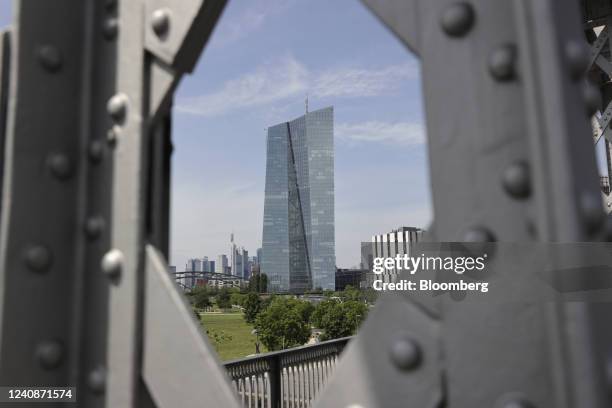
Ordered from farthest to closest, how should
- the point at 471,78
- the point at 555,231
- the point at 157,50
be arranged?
the point at 157,50, the point at 471,78, the point at 555,231

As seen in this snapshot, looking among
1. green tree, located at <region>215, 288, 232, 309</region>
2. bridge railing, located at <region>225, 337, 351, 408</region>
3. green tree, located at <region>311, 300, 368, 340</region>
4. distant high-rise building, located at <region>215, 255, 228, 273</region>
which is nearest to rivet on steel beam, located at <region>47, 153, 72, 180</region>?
bridge railing, located at <region>225, 337, 351, 408</region>

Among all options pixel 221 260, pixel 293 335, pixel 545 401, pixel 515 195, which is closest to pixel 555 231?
pixel 515 195

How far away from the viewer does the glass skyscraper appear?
113m

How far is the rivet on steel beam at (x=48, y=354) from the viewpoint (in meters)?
0.99

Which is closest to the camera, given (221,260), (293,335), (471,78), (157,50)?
(471,78)

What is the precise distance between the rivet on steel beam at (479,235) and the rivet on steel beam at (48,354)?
2.82ft

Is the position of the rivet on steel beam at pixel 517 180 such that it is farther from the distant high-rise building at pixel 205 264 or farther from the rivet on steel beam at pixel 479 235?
the distant high-rise building at pixel 205 264

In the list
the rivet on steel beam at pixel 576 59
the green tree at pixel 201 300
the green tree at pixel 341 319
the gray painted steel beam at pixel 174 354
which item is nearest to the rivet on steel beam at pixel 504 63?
the rivet on steel beam at pixel 576 59

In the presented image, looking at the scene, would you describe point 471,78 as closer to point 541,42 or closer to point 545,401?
point 541,42

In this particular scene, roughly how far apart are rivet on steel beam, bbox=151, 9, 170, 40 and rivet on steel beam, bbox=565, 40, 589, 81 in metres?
0.73

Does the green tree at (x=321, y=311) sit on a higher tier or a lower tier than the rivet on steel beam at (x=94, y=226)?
lower

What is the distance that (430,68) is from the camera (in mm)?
677

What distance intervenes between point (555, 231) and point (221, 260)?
185709mm

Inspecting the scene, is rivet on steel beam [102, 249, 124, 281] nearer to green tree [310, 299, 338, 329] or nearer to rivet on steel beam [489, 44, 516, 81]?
rivet on steel beam [489, 44, 516, 81]
